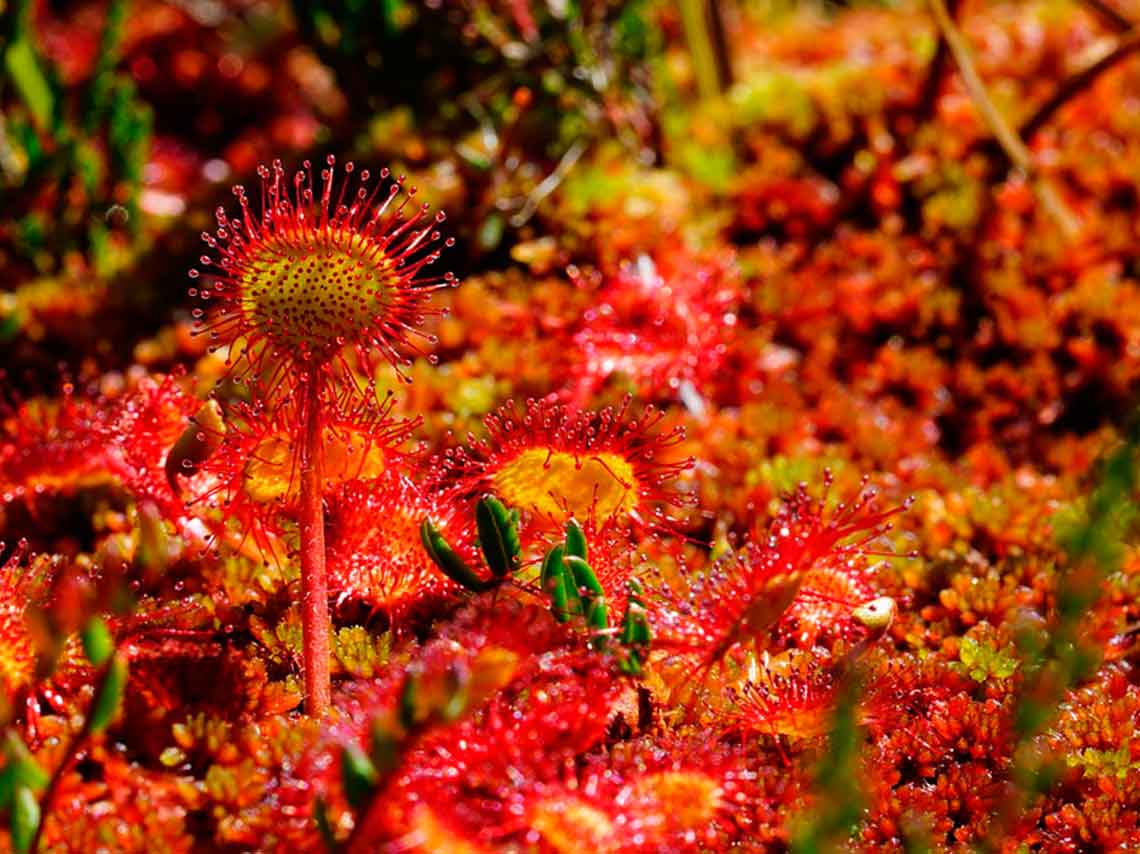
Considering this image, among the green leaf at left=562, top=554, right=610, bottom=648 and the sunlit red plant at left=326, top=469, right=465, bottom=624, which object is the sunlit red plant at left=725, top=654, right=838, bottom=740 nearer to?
the green leaf at left=562, top=554, right=610, bottom=648

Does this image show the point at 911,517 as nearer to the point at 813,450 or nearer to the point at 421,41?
the point at 813,450

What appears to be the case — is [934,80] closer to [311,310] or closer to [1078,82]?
[1078,82]

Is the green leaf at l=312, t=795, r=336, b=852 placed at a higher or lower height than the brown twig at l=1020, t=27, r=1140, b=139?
lower

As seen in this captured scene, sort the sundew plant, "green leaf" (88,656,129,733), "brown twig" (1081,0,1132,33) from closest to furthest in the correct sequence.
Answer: "green leaf" (88,656,129,733)
the sundew plant
"brown twig" (1081,0,1132,33)

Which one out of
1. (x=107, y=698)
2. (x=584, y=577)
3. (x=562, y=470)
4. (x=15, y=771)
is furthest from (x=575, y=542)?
(x=15, y=771)

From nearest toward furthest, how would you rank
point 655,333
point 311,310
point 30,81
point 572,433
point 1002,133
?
point 311,310 → point 572,433 → point 655,333 → point 30,81 → point 1002,133

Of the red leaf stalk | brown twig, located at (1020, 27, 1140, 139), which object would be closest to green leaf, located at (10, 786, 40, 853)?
the red leaf stalk

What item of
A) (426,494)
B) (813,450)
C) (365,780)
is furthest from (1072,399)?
(365,780)

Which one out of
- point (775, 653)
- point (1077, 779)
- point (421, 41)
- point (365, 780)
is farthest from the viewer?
point (421, 41)
